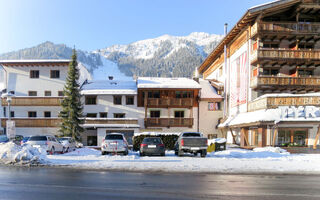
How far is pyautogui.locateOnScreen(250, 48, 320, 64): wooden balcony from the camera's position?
2907 cm

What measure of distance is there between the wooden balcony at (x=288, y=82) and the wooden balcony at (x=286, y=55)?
6.09 feet

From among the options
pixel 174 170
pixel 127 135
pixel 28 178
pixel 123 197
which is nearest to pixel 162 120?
pixel 127 135

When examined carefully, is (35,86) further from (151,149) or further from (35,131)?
(151,149)

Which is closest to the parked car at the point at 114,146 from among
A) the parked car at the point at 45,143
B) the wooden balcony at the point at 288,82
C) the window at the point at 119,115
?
the parked car at the point at 45,143

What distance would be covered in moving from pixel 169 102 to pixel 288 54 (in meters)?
16.7

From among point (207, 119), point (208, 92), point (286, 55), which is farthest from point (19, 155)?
point (208, 92)

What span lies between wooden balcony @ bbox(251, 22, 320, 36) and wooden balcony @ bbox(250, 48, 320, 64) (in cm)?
191

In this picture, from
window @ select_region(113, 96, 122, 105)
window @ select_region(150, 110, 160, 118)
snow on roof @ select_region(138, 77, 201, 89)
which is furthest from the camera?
window @ select_region(150, 110, 160, 118)

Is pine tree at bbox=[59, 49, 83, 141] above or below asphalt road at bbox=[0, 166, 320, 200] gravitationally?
above

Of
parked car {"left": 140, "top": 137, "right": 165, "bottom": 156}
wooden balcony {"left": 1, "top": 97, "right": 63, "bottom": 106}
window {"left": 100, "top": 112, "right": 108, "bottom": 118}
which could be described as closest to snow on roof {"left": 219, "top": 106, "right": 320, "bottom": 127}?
parked car {"left": 140, "top": 137, "right": 165, "bottom": 156}

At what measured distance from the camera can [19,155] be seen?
15.8 metres

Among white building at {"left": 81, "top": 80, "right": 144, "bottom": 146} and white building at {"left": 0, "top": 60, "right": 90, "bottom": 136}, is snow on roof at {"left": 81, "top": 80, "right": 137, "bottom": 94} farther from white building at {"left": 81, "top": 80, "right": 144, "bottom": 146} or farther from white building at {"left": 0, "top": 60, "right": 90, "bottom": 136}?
white building at {"left": 0, "top": 60, "right": 90, "bottom": 136}

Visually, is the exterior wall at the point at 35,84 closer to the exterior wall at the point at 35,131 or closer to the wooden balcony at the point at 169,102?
the exterior wall at the point at 35,131

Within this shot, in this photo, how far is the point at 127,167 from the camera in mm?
14555
